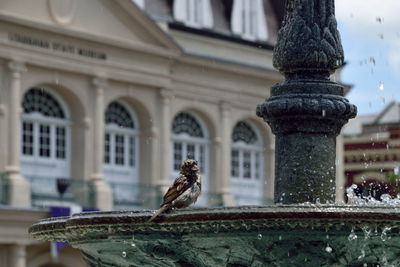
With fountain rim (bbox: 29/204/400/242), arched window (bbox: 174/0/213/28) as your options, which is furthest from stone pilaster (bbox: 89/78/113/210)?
fountain rim (bbox: 29/204/400/242)

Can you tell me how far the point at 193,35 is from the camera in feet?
168

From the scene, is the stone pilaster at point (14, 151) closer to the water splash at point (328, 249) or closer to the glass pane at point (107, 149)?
the glass pane at point (107, 149)

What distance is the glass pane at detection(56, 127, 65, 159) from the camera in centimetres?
4725

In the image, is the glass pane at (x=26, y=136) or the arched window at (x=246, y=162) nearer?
the glass pane at (x=26, y=136)

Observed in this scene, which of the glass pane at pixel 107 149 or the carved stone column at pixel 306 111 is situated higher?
the glass pane at pixel 107 149

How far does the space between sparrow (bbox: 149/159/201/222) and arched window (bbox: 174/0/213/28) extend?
1646 inches

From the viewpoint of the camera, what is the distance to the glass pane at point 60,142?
4725cm

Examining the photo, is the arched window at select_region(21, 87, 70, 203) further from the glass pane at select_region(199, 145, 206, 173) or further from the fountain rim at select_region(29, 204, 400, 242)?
the fountain rim at select_region(29, 204, 400, 242)

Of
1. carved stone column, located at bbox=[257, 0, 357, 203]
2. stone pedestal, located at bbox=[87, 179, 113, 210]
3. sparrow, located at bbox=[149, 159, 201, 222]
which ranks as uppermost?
stone pedestal, located at bbox=[87, 179, 113, 210]

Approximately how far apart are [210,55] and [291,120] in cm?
4138

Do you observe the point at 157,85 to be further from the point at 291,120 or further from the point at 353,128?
the point at 291,120

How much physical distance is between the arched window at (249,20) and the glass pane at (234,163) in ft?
13.5

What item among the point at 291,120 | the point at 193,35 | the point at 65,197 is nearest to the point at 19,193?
the point at 65,197

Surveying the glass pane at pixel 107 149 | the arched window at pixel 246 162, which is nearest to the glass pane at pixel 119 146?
the glass pane at pixel 107 149
